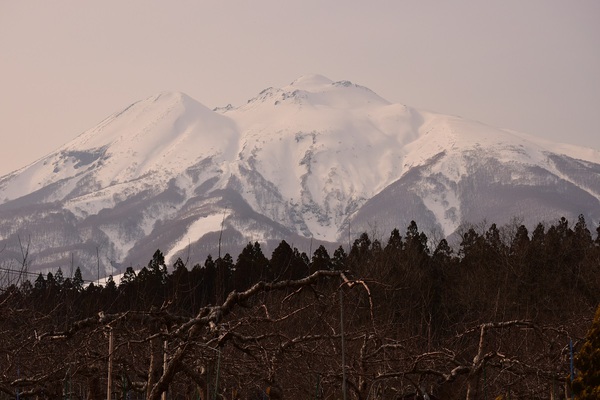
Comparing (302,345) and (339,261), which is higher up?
(302,345)

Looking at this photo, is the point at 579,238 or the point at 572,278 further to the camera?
the point at 579,238

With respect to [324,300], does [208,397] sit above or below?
below

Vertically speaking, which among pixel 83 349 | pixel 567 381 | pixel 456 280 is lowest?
pixel 456 280

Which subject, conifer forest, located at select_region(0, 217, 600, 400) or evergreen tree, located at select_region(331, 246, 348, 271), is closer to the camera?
conifer forest, located at select_region(0, 217, 600, 400)

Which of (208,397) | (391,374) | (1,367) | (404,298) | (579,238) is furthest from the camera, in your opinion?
(579,238)

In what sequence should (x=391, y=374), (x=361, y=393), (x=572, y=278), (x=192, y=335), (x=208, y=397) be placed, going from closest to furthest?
(x=192, y=335)
(x=208, y=397)
(x=391, y=374)
(x=361, y=393)
(x=572, y=278)

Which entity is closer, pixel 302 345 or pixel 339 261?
pixel 302 345

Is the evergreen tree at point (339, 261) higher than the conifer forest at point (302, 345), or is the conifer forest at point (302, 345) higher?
the conifer forest at point (302, 345)

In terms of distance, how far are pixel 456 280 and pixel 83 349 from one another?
131 ft

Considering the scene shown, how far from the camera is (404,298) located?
45.2 meters

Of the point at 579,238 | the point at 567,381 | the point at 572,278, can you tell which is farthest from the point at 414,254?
the point at 567,381

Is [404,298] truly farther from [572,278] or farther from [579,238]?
[579,238]

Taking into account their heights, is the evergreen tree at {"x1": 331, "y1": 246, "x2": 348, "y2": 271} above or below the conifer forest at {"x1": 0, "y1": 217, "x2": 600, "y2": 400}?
below

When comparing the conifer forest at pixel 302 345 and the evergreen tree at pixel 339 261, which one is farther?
the evergreen tree at pixel 339 261
